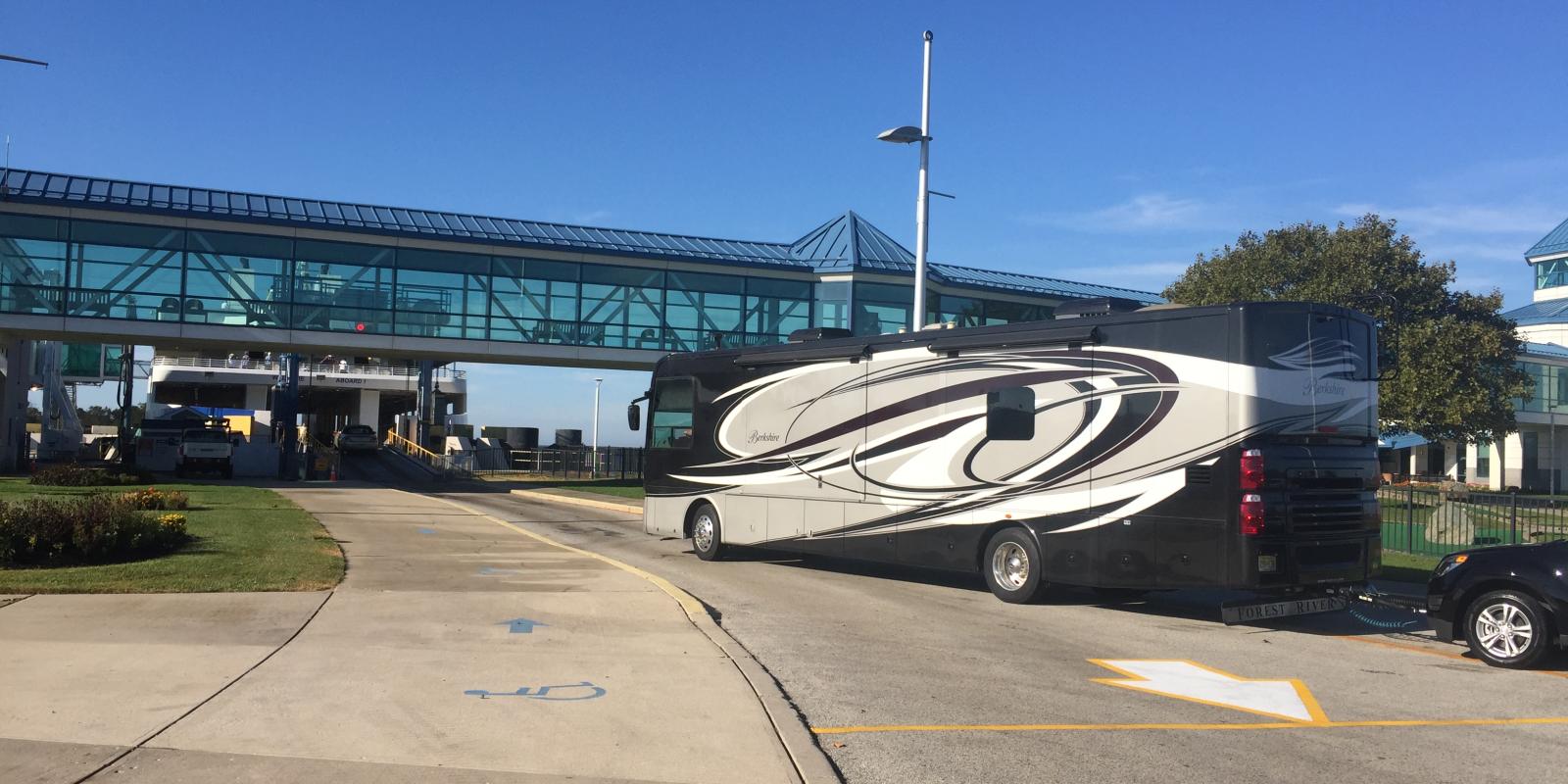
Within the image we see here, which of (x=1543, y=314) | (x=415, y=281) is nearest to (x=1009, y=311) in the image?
(x=415, y=281)

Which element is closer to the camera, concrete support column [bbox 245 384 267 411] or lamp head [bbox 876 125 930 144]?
lamp head [bbox 876 125 930 144]

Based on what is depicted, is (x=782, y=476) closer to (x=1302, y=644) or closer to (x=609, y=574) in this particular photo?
(x=609, y=574)

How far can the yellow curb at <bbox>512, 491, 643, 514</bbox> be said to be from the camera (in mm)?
29344

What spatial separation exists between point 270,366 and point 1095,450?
76.8 metres

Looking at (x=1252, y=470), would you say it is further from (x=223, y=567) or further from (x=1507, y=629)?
(x=223, y=567)

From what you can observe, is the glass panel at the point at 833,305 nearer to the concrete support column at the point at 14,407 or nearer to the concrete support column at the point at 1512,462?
the concrete support column at the point at 14,407

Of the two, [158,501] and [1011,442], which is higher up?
[1011,442]

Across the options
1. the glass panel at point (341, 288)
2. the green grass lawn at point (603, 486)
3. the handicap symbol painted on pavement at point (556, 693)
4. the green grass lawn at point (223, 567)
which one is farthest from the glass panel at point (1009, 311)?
the handicap symbol painted on pavement at point (556, 693)

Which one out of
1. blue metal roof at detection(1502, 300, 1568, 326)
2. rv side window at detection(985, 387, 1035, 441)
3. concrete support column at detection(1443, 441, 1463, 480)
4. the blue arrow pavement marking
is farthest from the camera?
blue metal roof at detection(1502, 300, 1568, 326)

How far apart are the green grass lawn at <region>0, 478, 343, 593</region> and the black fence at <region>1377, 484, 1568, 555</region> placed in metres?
15.7

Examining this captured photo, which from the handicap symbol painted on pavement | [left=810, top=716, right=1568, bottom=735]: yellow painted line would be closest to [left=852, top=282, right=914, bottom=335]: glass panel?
[left=810, top=716, right=1568, bottom=735]: yellow painted line

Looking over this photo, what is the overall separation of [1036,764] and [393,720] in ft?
12.2

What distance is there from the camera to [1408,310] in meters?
34.3

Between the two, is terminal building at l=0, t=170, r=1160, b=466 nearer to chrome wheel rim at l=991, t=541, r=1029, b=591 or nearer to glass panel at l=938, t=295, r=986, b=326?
glass panel at l=938, t=295, r=986, b=326
